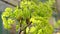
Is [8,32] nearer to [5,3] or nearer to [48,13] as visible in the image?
[5,3]

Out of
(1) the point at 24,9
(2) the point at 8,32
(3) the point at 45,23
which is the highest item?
(1) the point at 24,9

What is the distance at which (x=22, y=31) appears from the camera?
2430mm

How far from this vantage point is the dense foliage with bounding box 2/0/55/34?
196 cm

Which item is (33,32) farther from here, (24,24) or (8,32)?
(8,32)

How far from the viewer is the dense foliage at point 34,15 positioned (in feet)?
6.42

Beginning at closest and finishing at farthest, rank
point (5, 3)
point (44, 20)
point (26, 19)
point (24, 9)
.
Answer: point (44, 20), point (24, 9), point (26, 19), point (5, 3)

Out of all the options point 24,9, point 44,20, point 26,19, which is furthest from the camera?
A: point 26,19

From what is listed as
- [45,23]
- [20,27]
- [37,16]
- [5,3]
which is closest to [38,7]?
[37,16]

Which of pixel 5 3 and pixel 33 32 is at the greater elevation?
pixel 5 3

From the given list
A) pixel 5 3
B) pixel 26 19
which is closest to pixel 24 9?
pixel 26 19

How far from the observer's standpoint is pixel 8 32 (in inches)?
160

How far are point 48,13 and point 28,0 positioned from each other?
39 centimetres

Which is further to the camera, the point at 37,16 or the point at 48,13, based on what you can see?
the point at 48,13

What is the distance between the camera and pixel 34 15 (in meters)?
2.09
